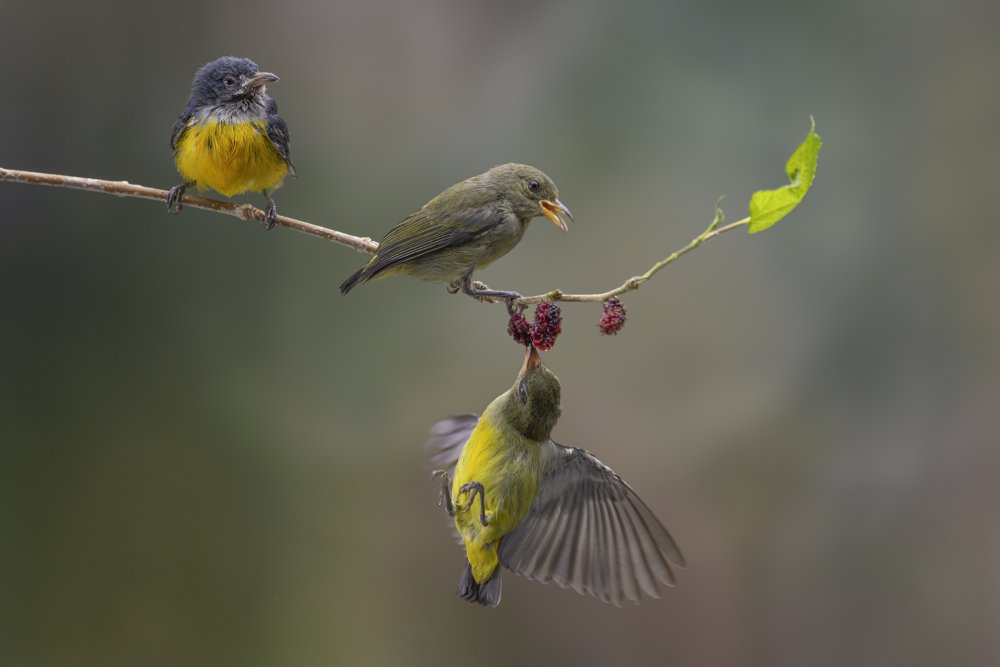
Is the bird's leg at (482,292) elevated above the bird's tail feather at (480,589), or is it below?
above

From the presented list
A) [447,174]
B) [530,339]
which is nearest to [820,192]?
[447,174]

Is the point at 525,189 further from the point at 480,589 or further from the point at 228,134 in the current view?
the point at 480,589

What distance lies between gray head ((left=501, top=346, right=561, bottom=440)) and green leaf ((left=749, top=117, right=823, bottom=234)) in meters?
0.63

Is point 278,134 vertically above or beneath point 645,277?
above

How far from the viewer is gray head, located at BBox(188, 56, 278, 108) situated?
5.33ft

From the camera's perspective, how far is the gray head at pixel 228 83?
163 cm

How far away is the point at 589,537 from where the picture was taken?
1.97 metres

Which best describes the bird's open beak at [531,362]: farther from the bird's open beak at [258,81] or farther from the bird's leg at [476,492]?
the bird's open beak at [258,81]

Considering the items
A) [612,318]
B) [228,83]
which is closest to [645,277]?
[612,318]

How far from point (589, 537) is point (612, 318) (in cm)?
84

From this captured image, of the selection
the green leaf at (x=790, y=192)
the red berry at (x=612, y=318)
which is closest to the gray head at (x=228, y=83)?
the red berry at (x=612, y=318)

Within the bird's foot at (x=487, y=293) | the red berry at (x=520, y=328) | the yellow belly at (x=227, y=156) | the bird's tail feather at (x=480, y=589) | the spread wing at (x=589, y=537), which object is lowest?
the bird's tail feather at (x=480, y=589)

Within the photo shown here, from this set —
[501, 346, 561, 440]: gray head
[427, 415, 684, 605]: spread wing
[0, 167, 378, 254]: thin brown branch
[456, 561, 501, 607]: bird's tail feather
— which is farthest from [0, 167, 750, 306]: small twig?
[456, 561, 501, 607]: bird's tail feather

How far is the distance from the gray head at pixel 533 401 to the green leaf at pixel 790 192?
0.63m
